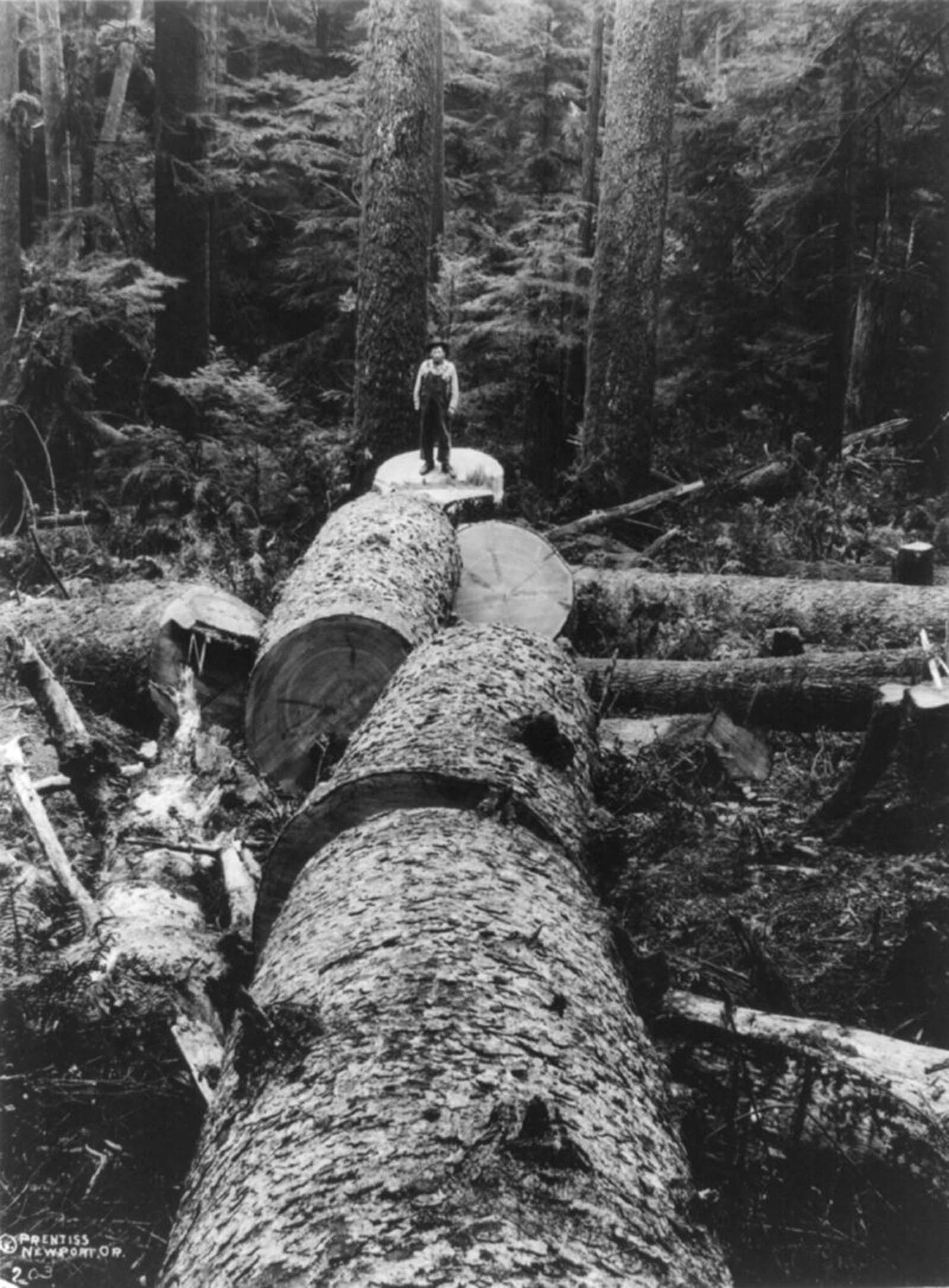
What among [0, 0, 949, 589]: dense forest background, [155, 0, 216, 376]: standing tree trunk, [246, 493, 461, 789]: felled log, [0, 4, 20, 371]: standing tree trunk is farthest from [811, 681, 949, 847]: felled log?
[0, 4, 20, 371]: standing tree trunk

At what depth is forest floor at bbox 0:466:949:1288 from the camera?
8.30 feet

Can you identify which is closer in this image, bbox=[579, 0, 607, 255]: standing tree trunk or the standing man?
the standing man

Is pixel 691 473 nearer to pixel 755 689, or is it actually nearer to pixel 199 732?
pixel 755 689

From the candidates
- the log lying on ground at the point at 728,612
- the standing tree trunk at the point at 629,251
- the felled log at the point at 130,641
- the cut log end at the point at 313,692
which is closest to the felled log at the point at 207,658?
the felled log at the point at 130,641

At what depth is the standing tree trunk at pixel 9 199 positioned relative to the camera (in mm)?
11820

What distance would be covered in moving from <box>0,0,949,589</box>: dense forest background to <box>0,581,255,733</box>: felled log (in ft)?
7.23

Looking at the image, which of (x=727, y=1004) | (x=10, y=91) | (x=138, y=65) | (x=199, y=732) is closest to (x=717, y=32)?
(x=10, y=91)

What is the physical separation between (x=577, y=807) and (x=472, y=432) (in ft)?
36.8

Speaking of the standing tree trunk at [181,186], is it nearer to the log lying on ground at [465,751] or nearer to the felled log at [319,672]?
the felled log at [319,672]

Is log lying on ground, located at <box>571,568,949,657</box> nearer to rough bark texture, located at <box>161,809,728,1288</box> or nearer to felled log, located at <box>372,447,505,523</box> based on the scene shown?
felled log, located at <box>372,447,505,523</box>

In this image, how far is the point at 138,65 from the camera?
1895 cm

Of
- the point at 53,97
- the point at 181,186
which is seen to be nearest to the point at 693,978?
the point at 181,186

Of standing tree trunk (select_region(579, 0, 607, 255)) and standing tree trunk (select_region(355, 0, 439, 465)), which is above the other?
standing tree trunk (select_region(579, 0, 607, 255))

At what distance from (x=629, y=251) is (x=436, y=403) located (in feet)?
9.56
